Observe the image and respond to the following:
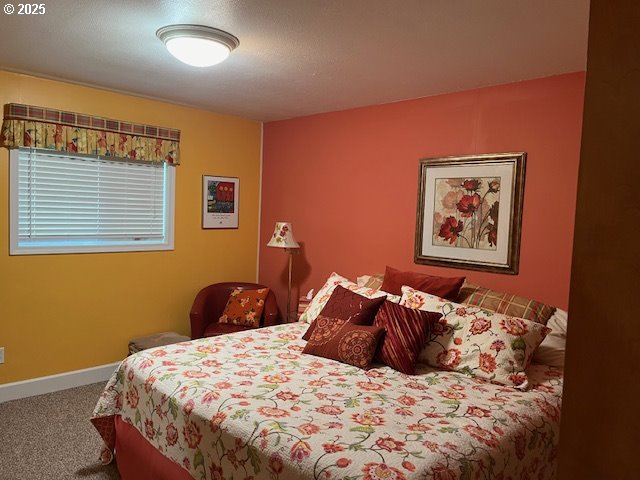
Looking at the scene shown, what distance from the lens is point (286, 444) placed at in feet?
5.41

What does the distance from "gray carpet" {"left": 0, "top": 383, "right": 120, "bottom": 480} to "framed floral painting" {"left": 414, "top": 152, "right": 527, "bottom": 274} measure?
255 cm

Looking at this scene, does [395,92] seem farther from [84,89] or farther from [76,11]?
[84,89]

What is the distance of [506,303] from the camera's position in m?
2.86

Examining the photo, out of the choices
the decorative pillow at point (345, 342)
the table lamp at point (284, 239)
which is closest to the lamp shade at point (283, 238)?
the table lamp at point (284, 239)

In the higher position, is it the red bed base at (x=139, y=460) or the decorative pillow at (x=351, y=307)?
the decorative pillow at (x=351, y=307)

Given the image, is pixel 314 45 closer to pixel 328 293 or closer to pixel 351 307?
pixel 351 307

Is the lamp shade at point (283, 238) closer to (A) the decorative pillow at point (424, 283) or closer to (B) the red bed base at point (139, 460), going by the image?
(A) the decorative pillow at point (424, 283)

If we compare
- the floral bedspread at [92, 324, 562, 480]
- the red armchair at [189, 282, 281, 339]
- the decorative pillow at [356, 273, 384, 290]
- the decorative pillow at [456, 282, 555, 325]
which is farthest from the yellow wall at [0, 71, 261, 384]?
the decorative pillow at [456, 282, 555, 325]

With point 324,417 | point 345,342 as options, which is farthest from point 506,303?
point 324,417

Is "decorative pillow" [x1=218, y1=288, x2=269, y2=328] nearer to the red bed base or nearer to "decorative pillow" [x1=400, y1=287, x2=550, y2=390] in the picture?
the red bed base

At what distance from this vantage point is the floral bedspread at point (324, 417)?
63.3 inches

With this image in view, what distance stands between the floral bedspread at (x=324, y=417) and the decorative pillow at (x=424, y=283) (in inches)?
24.3

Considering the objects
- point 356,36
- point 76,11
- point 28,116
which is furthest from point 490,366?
point 28,116

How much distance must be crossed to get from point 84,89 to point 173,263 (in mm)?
1603
